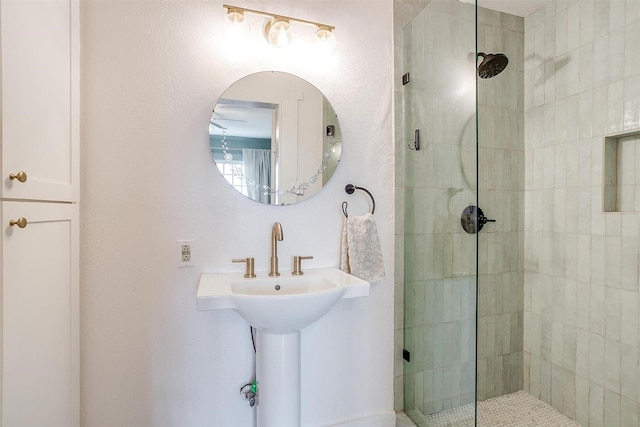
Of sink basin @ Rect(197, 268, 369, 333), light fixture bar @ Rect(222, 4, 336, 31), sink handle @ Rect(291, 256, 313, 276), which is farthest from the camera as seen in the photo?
sink handle @ Rect(291, 256, 313, 276)

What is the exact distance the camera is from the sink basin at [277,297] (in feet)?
3.49

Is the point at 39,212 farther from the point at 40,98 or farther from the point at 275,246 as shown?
the point at 275,246

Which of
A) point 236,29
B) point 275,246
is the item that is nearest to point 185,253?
point 275,246

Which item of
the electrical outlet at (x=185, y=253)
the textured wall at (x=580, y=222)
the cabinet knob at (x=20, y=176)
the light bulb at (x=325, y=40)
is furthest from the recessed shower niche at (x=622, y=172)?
the cabinet knob at (x=20, y=176)

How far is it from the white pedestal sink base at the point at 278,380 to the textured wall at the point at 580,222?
1633 mm

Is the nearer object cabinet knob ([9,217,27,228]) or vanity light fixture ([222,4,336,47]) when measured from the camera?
cabinet knob ([9,217,27,228])

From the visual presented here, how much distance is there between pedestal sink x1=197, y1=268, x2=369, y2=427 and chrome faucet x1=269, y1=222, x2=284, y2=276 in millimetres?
46

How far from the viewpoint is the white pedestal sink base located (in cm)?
123

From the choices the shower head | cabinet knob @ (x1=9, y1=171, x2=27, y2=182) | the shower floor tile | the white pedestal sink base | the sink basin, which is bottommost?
the shower floor tile

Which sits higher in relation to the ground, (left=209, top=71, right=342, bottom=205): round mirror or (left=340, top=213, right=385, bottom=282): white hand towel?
(left=209, top=71, right=342, bottom=205): round mirror

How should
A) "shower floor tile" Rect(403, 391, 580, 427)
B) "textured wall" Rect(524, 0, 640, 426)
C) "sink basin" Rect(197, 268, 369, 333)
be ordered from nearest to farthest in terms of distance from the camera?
"sink basin" Rect(197, 268, 369, 333) < "textured wall" Rect(524, 0, 640, 426) < "shower floor tile" Rect(403, 391, 580, 427)

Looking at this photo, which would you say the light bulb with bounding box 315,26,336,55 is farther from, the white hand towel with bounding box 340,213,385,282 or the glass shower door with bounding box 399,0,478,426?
the white hand towel with bounding box 340,213,385,282

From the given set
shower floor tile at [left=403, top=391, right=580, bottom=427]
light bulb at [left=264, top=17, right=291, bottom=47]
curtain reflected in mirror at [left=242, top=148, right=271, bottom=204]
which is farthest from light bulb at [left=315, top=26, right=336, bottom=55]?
shower floor tile at [left=403, top=391, right=580, bottom=427]

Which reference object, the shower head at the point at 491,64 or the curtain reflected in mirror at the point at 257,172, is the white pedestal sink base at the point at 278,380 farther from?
the shower head at the point at 491,64
